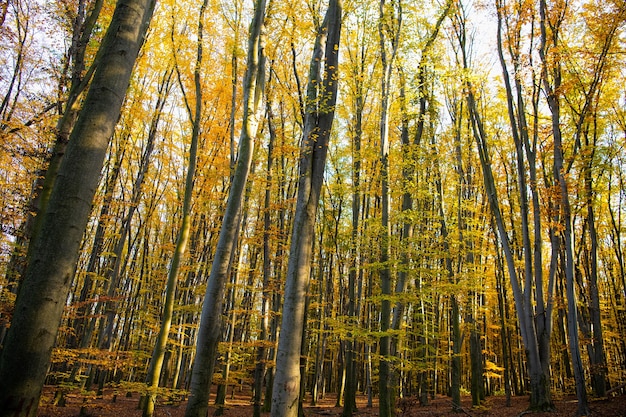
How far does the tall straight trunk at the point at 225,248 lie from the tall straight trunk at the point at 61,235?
155 inches

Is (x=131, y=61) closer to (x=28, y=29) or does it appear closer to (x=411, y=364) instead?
(x=411, y=364)

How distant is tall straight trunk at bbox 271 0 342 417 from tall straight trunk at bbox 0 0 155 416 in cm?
333

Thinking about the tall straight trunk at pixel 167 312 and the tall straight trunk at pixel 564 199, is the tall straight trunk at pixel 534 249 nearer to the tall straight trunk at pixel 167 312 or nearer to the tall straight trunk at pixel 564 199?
the tall straight trunk at pixel 564 199

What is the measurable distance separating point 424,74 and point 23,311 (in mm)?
11753

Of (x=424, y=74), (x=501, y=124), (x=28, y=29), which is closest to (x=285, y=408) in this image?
(x=424, y=74)

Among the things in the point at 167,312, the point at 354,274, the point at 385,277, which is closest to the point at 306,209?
the point at 385,277

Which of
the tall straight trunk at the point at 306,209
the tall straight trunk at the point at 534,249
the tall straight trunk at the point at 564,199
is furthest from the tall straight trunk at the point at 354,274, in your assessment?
the tall straight trunk at the point at 564,199

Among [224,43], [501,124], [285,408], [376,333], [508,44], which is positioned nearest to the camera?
[285,408]

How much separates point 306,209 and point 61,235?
155 inches

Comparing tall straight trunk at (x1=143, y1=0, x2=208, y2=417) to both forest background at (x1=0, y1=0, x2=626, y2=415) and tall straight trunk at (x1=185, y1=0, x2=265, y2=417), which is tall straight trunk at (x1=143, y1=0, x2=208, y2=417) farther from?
tall straight trunk at (x1=185, y1=0, x2=265, y2=417)

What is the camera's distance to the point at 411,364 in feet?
27.5

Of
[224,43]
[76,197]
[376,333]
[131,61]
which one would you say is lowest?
[376,333]

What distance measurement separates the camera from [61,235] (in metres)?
1.83

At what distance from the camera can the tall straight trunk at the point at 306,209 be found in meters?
4.76
